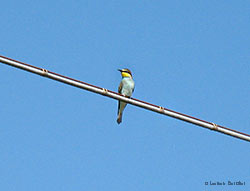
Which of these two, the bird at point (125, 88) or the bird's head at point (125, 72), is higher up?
the bird's head at point (125, 72)

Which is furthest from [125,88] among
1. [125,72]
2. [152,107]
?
[152,107]

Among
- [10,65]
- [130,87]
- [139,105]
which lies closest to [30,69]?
[10,65]

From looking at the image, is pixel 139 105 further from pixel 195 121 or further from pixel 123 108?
pixel 123 108

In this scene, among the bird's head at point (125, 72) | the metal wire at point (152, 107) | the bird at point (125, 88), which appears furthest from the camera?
the bird's head at point (125, 72)

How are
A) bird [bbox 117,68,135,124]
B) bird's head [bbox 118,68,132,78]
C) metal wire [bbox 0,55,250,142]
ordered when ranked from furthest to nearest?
1. bird's head [bbox 118,68,132,78]
2. bird [bbox 117,68,135,124]
3. metal wire [bbox 0,55,250,142]

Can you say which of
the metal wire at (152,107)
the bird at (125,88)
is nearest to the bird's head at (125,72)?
the bird at (125,88)

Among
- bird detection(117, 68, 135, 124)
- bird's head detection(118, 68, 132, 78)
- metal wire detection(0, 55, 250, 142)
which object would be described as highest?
bird's head detection(118, 68, 132, 78)

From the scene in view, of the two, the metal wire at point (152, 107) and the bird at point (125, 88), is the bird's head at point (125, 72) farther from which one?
the metal wire at point (152, 107)

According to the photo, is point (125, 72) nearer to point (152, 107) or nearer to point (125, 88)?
point (125, 88)

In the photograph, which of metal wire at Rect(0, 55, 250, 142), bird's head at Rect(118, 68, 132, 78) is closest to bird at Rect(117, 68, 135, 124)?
bird's head at Rect(118, 68, 132, 78)

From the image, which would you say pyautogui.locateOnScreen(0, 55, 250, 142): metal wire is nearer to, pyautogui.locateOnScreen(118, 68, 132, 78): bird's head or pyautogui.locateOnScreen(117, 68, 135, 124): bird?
pyautogui.locateOnScreen(117, 68, 135, 124): bird

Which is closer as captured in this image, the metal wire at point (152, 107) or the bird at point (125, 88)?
the metal wire at point (152, 107)

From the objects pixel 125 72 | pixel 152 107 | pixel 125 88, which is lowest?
pixel 152 107

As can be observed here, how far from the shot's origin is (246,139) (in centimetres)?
540
